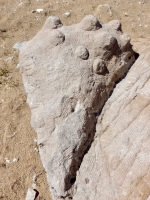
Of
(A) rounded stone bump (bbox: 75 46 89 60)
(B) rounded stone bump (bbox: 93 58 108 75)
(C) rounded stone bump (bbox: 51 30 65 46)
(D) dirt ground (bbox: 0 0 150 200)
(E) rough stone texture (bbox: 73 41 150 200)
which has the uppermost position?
(C) rounded stone bump (bbox: 51 30 65 46)

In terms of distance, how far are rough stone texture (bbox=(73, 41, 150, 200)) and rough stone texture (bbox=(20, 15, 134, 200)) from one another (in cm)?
11

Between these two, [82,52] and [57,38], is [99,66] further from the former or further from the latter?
[57,38]

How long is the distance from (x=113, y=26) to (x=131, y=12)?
3.54m

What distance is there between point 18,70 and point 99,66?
8.50ft

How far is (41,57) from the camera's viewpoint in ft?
9.80

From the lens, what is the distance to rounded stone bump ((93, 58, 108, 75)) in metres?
2.92

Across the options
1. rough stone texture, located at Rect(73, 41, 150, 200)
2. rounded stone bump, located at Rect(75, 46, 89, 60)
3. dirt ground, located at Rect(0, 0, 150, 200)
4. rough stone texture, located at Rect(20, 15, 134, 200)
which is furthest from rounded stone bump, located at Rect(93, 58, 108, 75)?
dirt ground, located at Rect(0, 0, 150, 200)

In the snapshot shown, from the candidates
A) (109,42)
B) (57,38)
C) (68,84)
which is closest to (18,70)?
(57,38)

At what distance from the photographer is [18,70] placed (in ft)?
16.6

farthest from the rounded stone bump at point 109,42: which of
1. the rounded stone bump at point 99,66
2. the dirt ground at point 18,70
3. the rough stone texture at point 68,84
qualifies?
the dirt ground at point 18,70

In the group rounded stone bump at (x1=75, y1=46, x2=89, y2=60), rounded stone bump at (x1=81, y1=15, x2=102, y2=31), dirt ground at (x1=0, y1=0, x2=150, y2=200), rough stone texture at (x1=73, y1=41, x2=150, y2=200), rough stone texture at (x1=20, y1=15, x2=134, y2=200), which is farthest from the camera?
dirt ground at (x1=0, y1=0, x2=150, y2=200)

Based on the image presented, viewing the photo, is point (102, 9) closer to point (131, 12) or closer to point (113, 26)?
point (131, 12)

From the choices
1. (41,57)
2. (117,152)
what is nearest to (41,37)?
(41,57)

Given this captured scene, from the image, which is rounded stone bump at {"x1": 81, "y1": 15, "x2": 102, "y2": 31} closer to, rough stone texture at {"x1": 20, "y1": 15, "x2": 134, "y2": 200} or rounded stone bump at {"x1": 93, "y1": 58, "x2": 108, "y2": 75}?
rough stone texture at {"x1": 20, "y1": 15, "x2": 134, "y2": 200}
